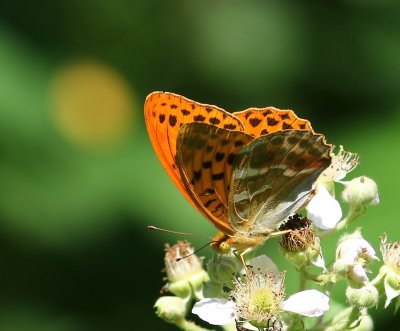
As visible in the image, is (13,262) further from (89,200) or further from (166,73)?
(166,73)

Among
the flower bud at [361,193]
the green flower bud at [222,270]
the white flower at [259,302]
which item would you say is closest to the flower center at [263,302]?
the white flower at [259,302]

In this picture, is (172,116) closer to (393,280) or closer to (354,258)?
(354,258)

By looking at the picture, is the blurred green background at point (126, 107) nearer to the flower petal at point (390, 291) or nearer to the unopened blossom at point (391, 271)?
the unopened blossom at point (391, 271)

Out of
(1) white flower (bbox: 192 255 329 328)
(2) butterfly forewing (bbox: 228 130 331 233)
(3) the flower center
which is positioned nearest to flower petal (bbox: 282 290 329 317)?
(1) white flower (bbox: 192 255 329 328)

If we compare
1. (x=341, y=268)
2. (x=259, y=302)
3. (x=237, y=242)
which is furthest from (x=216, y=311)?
(x=341, y=268)

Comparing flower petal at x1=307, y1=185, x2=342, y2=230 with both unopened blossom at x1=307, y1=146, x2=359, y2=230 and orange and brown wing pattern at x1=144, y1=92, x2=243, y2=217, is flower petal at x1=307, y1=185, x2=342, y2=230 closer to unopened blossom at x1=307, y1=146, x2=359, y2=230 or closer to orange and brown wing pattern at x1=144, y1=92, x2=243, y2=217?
unopened blossom at x1=307, y1=146, x2=359, y2=230

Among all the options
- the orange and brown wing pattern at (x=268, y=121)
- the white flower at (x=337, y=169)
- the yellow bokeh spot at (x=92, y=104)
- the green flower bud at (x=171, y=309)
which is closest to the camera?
the orange and brown wing pattern at (x=268, y=121)

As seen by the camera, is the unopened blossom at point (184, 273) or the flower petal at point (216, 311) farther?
the unopened blossom at point (184, 273)
